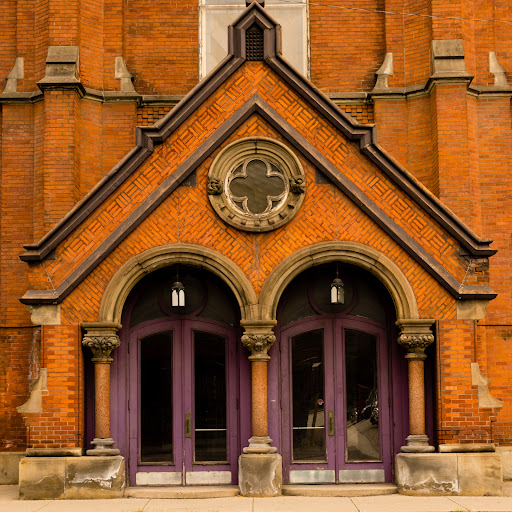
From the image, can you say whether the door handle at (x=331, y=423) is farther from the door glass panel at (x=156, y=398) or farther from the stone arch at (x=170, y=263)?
the door glass panel at (x=156, y=398)

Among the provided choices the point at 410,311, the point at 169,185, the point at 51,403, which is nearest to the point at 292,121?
the point at 169,185

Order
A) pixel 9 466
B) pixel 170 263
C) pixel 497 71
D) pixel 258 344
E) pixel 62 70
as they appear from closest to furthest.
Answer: pixel 258 344, pixel 170 263, pixel 9 466, pixel 62 70, pixel 497 71

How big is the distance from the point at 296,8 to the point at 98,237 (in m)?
6.26

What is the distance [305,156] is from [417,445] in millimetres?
4472

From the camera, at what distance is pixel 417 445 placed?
12383 mm

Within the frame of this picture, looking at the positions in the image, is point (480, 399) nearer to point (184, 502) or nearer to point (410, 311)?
Result: point (410, 311)

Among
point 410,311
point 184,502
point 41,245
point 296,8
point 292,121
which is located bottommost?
point 184,502

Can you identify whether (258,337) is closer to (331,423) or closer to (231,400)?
(231,400)

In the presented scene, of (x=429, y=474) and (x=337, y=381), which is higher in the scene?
(x=337, y=381)

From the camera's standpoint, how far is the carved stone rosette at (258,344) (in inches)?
496

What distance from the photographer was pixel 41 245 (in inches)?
493

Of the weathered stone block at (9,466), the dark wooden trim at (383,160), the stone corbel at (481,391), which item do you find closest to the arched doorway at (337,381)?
the stone corbel at (481,391)

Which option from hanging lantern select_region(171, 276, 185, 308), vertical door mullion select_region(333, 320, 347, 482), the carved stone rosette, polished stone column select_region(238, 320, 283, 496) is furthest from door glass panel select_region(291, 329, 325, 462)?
hanging lantern select_region(171, 276, 185, 308)

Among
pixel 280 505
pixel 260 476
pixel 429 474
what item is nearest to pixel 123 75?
pixel 260 476
